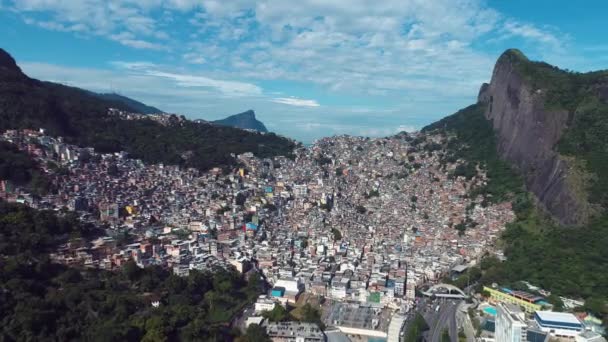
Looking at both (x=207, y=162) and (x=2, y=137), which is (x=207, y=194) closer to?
(x=207, y=162)

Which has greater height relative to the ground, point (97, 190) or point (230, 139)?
point (230, 139)

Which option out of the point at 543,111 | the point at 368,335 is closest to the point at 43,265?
the point at 368,335

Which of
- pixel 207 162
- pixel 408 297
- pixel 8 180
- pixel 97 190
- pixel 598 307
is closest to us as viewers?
pixel 598 307

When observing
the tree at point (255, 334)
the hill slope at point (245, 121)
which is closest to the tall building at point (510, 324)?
the tree at point (255, 334)

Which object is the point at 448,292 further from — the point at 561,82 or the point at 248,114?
the point at 248,114

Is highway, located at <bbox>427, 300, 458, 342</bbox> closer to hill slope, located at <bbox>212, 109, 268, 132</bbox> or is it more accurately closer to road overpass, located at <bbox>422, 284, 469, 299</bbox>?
road overpass, located at <bbox>422, 284, 469, 299</bbox>

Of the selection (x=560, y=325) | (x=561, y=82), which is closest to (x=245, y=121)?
(x=561, y=82)
